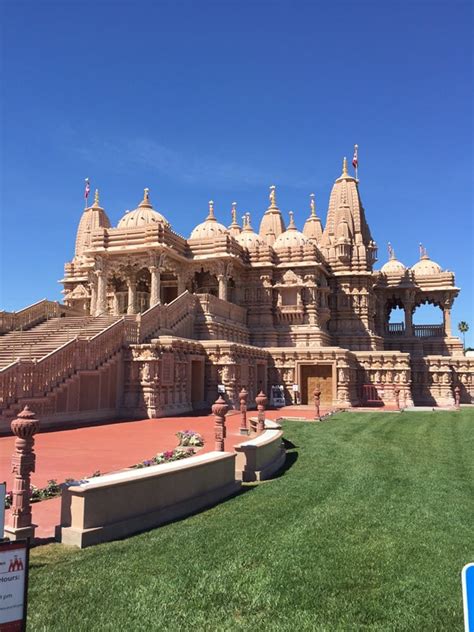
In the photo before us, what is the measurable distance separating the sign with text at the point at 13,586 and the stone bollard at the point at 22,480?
343 centimetres

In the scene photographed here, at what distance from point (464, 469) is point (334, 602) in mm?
8163

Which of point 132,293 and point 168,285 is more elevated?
point 168,285

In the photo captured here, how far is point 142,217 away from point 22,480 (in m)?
28.6

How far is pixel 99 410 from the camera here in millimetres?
20969

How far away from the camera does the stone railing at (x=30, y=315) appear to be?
25.1 m

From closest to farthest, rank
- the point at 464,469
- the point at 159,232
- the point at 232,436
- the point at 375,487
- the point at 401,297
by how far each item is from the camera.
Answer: the point at 375,487 → the point at 464,469 → the point at 232,436 → the point at 159,232 → the point at 401,297

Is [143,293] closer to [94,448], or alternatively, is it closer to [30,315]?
[30,315]

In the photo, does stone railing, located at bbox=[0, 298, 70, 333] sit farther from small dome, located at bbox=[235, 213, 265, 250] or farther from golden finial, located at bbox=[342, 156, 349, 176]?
golden finial, located at bbox=[342, 156, 349, 176]

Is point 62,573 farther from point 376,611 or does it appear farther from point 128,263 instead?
point 128,263

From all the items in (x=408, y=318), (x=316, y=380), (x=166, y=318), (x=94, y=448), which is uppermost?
(x=408, y=318)

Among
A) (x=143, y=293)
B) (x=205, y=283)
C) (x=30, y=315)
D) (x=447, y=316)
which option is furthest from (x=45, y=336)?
(x=447, y=316)

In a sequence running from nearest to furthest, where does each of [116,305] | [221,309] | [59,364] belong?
[59,364]
[221,309]
[116,305]

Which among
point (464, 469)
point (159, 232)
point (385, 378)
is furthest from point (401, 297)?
point (464, 469)

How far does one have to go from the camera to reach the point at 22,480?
268 inches
